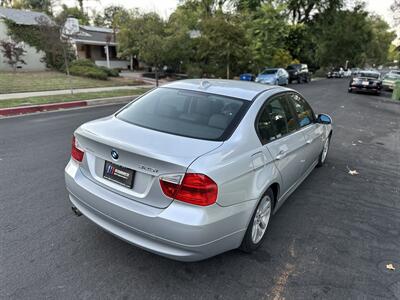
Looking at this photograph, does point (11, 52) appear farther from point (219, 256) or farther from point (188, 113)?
point (219, 256)

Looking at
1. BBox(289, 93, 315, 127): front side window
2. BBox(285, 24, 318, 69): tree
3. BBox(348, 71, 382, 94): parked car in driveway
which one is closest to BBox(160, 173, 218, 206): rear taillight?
BBox(289, 93, 315, 127): front side window

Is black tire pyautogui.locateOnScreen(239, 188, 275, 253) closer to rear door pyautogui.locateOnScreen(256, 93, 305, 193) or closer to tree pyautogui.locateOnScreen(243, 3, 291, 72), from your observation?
rear door pyautogui.locateOnScreen(256, 93, 305, 193)

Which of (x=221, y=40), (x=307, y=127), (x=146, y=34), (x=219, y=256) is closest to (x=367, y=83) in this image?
(x=221, y=40)

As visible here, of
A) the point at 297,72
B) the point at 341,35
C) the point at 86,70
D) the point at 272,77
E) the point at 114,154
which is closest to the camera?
the point at 114,154

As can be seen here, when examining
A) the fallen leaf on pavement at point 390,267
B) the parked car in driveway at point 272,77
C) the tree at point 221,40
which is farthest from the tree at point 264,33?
the fallen leaf on pavement at point 390,267

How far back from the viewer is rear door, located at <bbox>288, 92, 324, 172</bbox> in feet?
12.6

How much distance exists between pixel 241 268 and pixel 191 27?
2342 cm

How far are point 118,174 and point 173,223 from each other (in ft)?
2.10

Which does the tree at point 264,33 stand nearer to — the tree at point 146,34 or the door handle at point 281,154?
the tree at point 146,34

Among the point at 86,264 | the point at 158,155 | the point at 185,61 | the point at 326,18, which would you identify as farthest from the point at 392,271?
the point at 326,18

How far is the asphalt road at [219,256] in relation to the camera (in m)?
2.43

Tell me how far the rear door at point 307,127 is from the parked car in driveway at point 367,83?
18.2 m

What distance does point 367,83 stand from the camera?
19.7 m

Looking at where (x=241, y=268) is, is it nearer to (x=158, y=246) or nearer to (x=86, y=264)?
(x=158, y=246)
